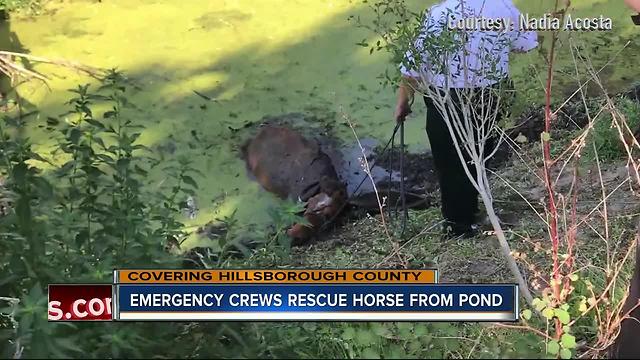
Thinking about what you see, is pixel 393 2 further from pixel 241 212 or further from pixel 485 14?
pixel 241 212

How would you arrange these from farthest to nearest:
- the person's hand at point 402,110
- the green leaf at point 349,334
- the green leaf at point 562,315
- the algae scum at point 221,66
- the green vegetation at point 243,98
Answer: the algae scum at point 221,66
the person's hand at point 402,110
the green vegetation at point 243,98
the green leaf at point 349,334
the green leaf at point 562,315

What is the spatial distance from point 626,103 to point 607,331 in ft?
4.95

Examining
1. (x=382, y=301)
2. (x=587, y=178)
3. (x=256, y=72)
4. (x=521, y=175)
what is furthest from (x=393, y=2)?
(x=382, y=301)

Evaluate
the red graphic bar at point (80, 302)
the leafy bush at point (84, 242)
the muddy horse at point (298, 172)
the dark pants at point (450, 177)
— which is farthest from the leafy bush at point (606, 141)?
the red graphic bar at point (80, 302)

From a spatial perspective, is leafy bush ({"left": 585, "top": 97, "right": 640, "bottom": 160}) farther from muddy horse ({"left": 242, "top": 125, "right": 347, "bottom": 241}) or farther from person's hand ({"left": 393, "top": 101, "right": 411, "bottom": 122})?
muddy horse ({"left": 242, "top": 125, "right": 347, "bottom": 241})

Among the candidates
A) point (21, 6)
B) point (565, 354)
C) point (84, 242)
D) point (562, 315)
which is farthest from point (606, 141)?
point (21, 6)

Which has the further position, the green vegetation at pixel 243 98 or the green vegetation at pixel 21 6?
the green vegetation at pixel 21 6

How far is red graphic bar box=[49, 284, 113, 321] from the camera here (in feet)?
5.82

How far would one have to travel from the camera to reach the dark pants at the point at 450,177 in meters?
3.06

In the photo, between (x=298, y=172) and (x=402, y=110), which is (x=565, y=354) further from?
(x=298, y=172)

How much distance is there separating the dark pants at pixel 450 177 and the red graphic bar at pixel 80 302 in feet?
5.46

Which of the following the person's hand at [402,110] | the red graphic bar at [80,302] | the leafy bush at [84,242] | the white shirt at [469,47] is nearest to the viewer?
the leafy bush at [84,242]

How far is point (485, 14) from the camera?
279cm

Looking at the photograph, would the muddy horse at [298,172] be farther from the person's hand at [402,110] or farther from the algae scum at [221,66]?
the person's hand at [402,110]
